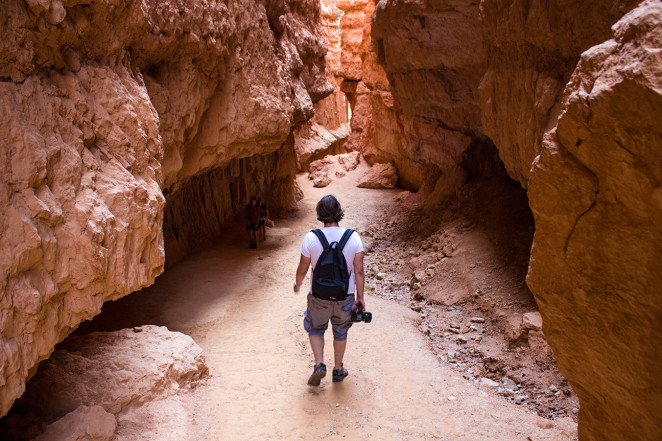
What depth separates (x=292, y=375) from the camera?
4789mm

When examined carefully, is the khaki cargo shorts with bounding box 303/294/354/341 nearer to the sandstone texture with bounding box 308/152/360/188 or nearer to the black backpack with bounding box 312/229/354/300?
the black backpack with bounding box 312/229/354/300

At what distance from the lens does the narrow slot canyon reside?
2.02m

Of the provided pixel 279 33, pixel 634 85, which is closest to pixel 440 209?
pixel 279 33

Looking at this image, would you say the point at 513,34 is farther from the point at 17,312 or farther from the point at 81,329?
the point at 81,329

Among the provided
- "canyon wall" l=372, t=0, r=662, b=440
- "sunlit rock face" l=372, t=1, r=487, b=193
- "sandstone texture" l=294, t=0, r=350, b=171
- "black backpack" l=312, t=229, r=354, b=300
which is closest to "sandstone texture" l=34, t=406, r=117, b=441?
"black backpack" l=312, t=229, r=354, b=300

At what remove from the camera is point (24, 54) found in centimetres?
311

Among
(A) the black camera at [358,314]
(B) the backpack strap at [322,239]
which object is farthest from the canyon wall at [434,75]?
(A) the black camera at [358,314]

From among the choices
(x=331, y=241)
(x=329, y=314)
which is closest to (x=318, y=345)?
(x=329, y=314)

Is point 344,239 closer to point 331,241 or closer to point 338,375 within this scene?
point 331,241

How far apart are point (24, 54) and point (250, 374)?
344 centimetres

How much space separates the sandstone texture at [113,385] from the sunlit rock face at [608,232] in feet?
9.84

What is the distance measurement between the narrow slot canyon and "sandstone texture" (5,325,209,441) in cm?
2

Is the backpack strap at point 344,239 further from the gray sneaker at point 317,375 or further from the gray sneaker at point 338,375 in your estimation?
the gray sneaker at point 338,375

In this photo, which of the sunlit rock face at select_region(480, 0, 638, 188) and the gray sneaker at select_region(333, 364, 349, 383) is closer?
the sunlit rock face at select_region(480, 0, 638, 188)
